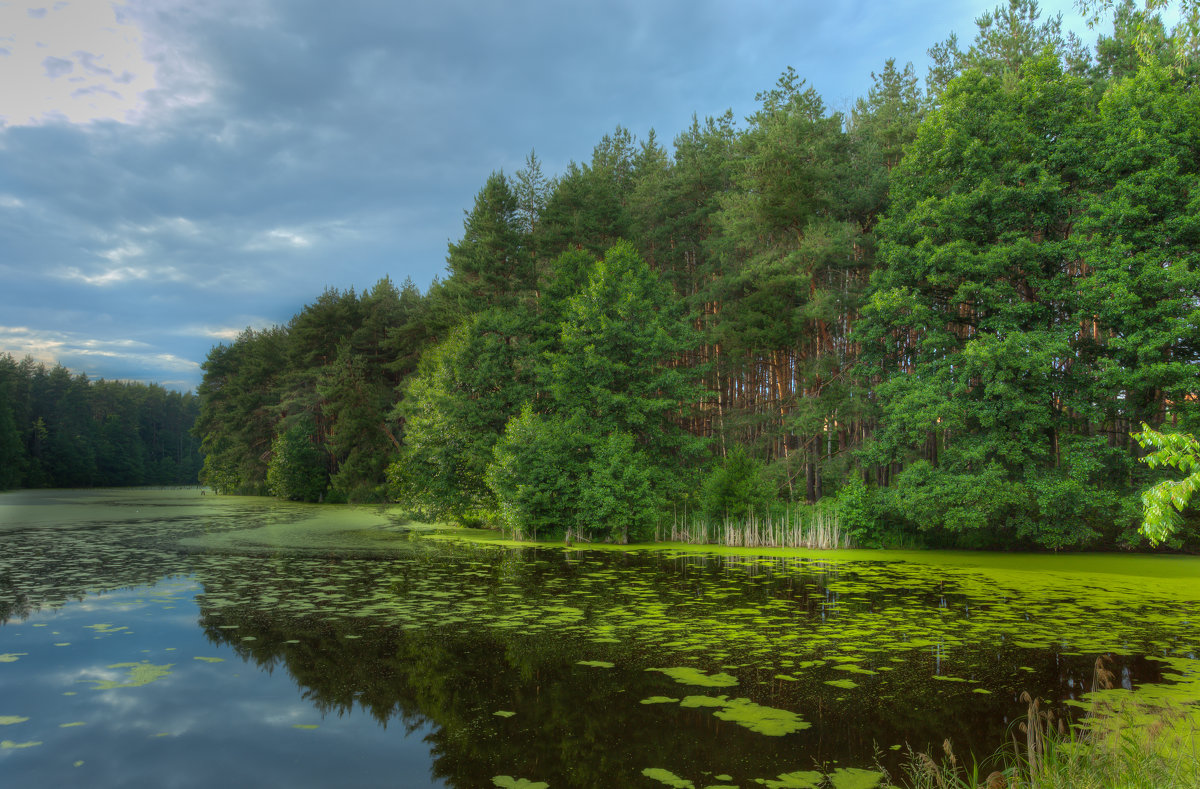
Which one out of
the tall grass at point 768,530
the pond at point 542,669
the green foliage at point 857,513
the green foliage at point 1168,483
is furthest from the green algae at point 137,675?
the green foliage at point 857,513

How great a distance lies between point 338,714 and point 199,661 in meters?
2.72

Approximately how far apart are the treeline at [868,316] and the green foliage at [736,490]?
94mm

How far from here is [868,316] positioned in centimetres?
2281

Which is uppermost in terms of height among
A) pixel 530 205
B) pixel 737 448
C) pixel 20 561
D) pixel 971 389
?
pixel 530 205

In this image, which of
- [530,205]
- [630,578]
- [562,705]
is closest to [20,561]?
[630,578]

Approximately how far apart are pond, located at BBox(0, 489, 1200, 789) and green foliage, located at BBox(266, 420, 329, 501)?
31.4 meters

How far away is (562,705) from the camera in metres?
6.07

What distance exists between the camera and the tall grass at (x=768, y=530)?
67.1 ft

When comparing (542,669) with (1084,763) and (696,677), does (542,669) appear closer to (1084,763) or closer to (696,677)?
(696,677)

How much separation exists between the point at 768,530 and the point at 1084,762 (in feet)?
54.0

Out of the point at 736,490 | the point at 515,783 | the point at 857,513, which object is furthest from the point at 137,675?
the point at 857,513

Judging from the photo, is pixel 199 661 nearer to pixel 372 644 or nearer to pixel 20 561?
pixel 372 644

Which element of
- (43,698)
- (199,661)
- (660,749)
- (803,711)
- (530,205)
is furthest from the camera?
(530,205)

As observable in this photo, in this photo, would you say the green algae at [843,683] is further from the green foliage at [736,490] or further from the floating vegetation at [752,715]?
the green foliage at [736,490]
